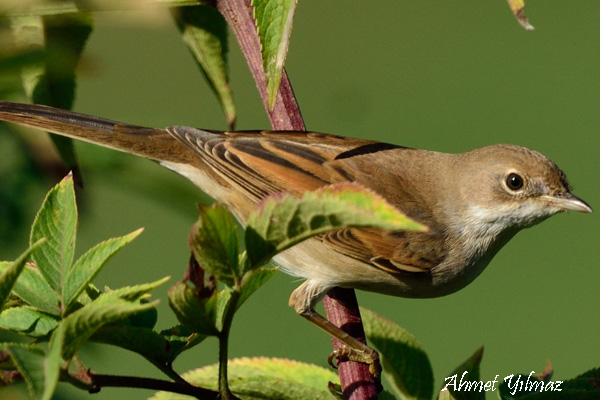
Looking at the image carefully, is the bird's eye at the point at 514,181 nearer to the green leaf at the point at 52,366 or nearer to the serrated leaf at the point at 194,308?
the serrated leaf at the point at 194,308

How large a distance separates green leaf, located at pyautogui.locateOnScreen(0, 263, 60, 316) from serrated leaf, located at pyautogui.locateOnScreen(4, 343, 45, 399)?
179 mm

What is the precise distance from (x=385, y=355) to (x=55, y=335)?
75cm

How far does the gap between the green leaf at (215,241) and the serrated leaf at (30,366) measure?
0.72 feet

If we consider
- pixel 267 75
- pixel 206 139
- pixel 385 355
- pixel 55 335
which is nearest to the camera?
pixel 55 335

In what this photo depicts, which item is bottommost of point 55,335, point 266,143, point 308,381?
point 308,381

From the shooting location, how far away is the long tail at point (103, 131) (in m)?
1.80

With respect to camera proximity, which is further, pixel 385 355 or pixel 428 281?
pixel 428 281

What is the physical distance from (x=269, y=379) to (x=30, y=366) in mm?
588

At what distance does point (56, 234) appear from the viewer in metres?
0.98

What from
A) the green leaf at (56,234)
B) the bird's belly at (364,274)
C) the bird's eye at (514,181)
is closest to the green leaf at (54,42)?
the green leaf at (56,234)

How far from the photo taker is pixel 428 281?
223cm

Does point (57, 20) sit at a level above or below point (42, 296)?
above

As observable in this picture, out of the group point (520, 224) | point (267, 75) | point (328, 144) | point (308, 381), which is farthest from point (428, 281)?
point (267, 75)

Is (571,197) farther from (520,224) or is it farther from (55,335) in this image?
(55,335)
